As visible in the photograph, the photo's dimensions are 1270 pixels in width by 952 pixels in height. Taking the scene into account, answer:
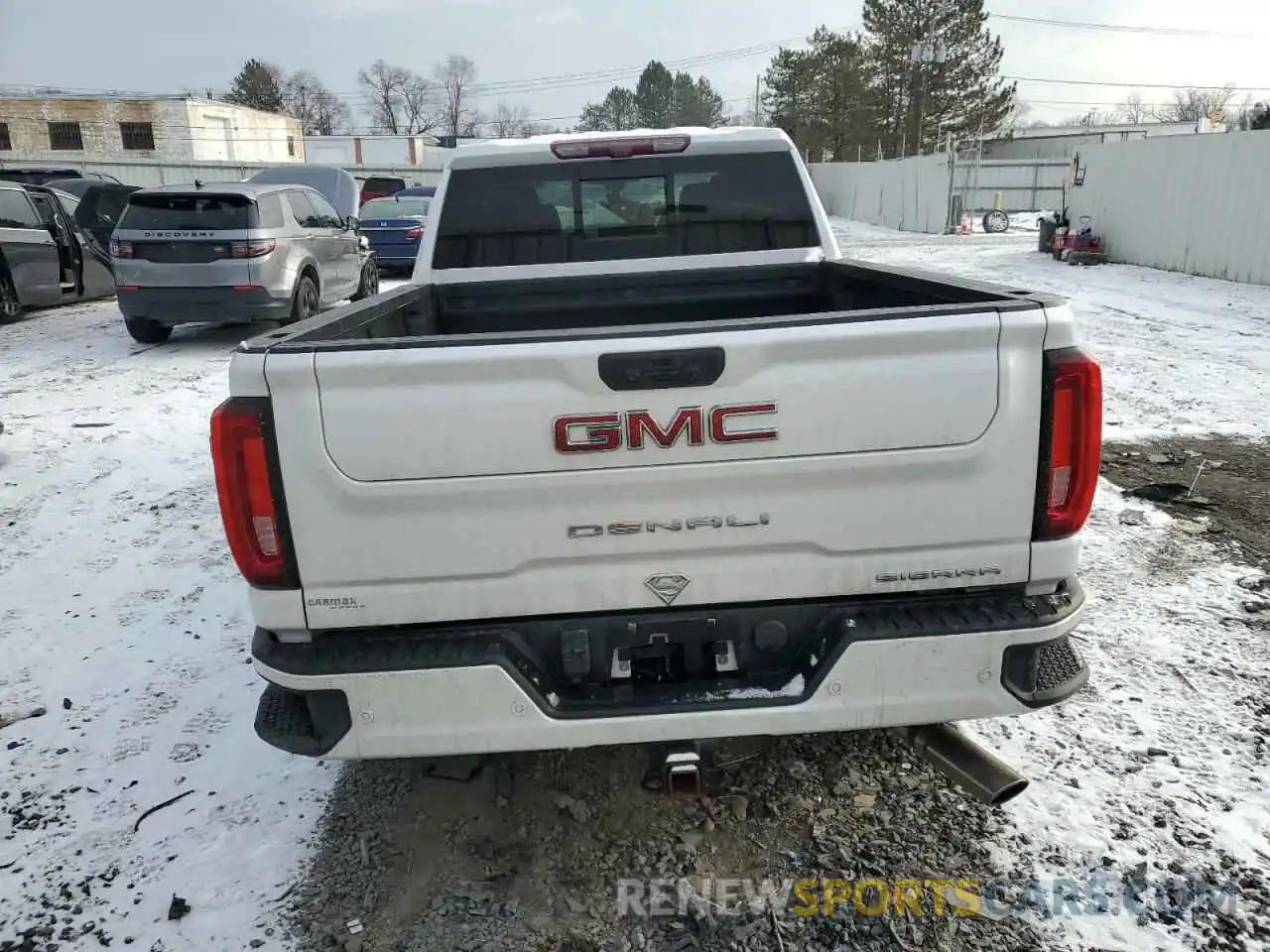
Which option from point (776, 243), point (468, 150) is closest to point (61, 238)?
point (468, 150)

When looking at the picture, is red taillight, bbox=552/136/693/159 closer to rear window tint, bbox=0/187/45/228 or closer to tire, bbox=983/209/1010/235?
rear window tint, bbox=0/187/45/228

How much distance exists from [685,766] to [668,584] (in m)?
0.51

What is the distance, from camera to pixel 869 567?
240 centimetres

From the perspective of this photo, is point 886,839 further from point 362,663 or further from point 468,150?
point 468,150

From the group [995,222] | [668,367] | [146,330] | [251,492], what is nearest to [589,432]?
[668,367]

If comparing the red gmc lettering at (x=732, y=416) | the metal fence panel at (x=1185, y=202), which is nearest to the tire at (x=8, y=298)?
the red gmc lettering at (x=732, y=416)

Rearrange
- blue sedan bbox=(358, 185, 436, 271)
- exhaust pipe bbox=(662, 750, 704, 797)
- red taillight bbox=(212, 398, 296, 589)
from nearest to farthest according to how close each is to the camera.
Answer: red taillight bbox=(212, 398, 296, 589)
exhaust pipe bbox=(662, 750, 704, 797)
blue sedan bbox=(358, 185, 436, 271)

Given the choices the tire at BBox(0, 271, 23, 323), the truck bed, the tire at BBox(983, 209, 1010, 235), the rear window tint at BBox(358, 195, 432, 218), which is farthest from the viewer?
the tire at BBox(983, 209, 1010, 235)

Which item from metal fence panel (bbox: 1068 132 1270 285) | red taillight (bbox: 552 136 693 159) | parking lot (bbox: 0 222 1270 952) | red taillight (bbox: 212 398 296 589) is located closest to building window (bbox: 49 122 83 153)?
metal fence panel (bbox: 1068 132 1270 285)

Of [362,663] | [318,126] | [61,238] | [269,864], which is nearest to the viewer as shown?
[362,663]

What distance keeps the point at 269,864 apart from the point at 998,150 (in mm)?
60536

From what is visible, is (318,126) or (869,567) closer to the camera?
(869,567)

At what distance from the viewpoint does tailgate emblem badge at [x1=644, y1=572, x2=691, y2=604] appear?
2.38 meters

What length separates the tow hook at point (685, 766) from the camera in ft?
8.09
